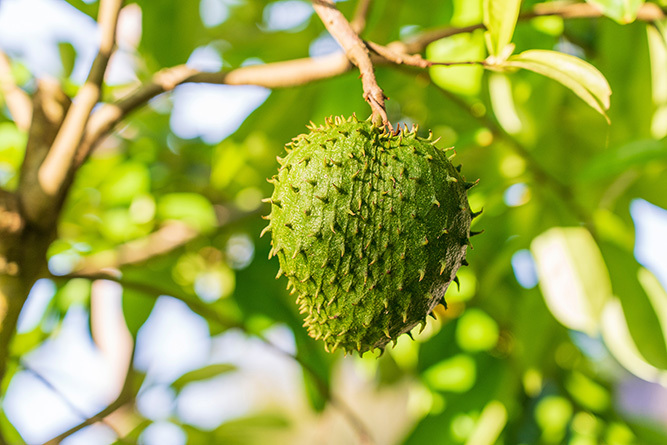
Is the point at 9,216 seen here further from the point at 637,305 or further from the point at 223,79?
the point at 637,305

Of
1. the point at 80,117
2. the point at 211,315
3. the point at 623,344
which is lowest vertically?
the point at 623,344

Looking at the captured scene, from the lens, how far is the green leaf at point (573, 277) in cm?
147

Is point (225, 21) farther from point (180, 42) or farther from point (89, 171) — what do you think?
point (89, 171)

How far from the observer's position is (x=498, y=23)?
89 cm

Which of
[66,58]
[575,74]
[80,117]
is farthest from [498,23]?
[66,58]

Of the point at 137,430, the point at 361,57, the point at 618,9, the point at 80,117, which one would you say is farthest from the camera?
the point at 137,430

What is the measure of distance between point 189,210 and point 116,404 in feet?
2.13

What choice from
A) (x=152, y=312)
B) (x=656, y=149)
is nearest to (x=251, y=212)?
(x=152, y=312)

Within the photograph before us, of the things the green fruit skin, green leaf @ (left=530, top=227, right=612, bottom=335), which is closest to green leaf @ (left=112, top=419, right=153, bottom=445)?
the green fruit skin

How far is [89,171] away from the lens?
2.27 metres

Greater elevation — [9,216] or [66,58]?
[9,216]

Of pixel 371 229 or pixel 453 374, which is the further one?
pixel 453 374

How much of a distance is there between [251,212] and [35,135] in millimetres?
736

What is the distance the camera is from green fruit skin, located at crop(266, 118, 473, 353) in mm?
908
